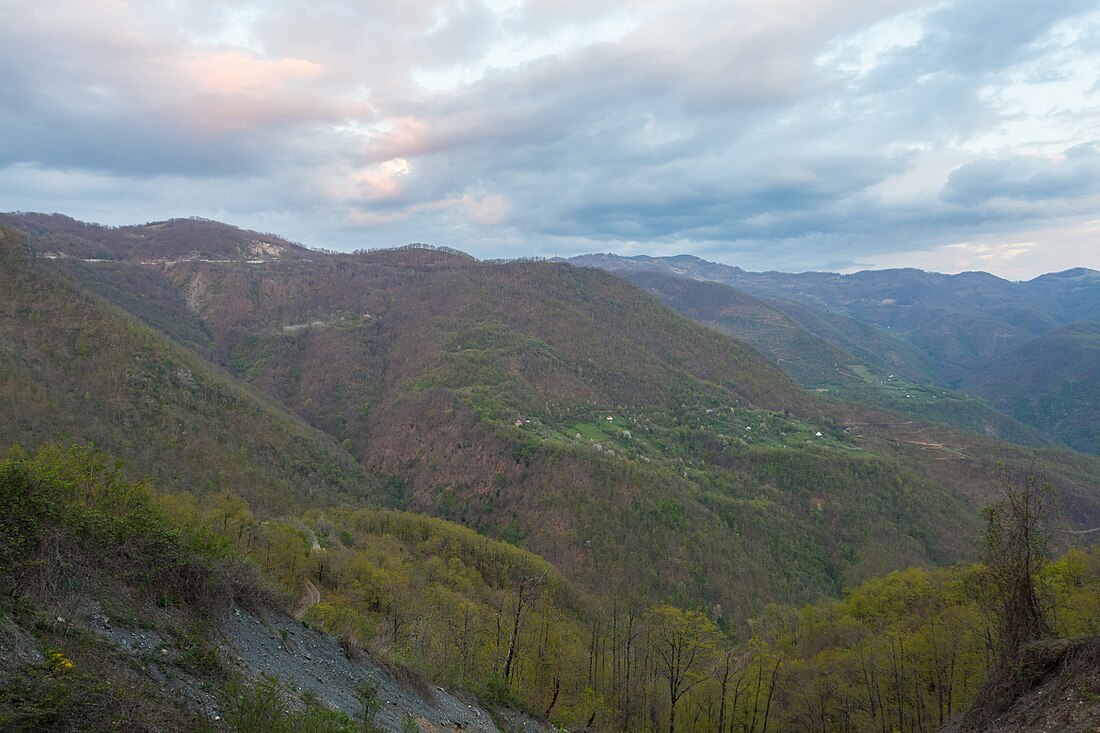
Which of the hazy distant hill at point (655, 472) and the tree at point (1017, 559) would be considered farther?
the hazy distant hill at point (655, 472)

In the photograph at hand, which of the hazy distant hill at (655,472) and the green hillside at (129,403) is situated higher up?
the green hillside at (129,403)

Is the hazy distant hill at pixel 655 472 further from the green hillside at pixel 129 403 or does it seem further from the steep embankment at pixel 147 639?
the steep embankment at pixel 147 639

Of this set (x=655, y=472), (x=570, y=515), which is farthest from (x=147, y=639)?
(x=655, y=472)

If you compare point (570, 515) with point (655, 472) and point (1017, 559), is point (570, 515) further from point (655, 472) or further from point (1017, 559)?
point (1017, 559)

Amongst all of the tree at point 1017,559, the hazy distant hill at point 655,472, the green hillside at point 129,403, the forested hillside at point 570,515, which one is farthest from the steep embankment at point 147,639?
the hazy distant hill at point 655,472

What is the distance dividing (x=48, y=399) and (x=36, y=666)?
285ft

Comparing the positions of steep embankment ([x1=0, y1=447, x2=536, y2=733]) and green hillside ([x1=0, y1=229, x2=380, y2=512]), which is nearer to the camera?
steep embankment ([x1=0, y1=447, x2=536, y2=733])

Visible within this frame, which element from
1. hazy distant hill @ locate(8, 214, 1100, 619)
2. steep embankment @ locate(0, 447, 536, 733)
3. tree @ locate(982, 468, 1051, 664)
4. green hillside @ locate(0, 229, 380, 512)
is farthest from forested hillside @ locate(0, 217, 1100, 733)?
steep embankment @ locate(0, 447, 536, 733)

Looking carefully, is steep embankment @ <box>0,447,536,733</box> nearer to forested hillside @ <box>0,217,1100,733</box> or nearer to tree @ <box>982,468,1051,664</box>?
forested hillside @ <box>0,217,1100,733</box>

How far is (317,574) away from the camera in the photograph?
47438 mm

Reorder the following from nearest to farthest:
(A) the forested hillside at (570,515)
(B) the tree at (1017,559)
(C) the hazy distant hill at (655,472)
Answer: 1. (B) the tree at (1017,559)
2. (A) the forested hillside at (570,515)
3. (C) the hazy distant hill at (655,472)

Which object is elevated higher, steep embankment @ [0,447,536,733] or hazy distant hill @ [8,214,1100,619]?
steep embankment @ [0,447,536,733]

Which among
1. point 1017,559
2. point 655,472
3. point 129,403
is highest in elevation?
point 1017,559

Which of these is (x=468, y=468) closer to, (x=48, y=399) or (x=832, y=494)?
(x=48, y=399)
